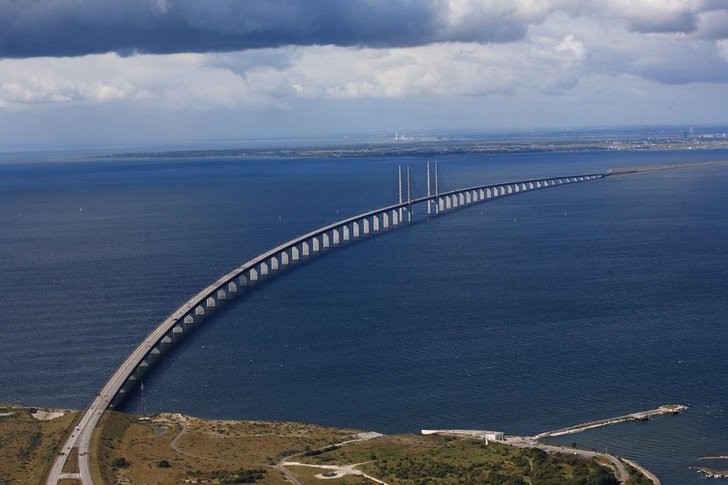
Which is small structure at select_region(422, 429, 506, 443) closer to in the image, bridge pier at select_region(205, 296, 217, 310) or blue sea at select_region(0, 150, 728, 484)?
blue sea at select_region(0, 150, 728, 484)

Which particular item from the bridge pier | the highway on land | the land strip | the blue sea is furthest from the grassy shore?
the bridge pier

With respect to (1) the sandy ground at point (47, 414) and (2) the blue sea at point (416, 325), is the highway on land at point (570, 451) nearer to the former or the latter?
(2) the blue sea at point (416, 325)

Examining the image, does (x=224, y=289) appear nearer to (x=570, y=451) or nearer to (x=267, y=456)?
(x=267, y=456)

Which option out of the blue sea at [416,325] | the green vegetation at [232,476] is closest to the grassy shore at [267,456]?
the green vegetation at [232,476]

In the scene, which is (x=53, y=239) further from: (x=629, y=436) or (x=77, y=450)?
(x=629, y=436)

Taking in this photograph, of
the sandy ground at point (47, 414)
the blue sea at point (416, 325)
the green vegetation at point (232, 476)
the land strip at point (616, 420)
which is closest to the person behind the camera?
the green vegetation at point (232, 476)

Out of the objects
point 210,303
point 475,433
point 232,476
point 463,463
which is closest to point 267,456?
point 232,476
